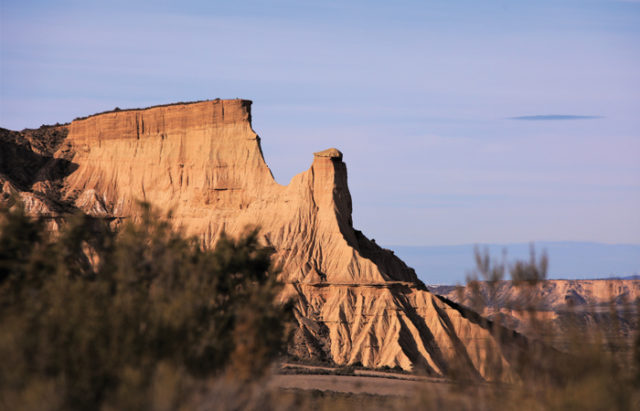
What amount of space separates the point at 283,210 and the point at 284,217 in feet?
3.51

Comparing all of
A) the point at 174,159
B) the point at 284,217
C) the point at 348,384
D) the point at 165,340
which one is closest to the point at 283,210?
the point at 284,217

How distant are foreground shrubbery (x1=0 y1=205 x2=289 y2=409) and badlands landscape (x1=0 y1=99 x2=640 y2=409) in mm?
17112

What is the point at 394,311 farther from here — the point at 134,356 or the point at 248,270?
the point at 134,356

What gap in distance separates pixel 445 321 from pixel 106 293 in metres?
54.0

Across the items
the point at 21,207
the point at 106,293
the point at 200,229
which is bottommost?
the point at 106,293

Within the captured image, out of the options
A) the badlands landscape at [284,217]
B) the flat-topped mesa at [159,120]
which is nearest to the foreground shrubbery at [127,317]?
the badlands landscape at [284,217]

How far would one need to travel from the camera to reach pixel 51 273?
38.4 meters

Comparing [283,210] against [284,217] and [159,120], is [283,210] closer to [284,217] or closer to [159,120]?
[284,217]

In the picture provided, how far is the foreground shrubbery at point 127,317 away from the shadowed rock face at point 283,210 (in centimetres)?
3447

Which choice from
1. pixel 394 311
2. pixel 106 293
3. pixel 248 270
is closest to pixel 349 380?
pixel 394 311

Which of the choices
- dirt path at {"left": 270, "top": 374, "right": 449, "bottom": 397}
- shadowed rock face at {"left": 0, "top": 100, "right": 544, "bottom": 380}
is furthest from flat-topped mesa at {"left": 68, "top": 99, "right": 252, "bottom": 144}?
dirt path at {"left": 270, "top": 374, "right": 449, "bottom": 397}

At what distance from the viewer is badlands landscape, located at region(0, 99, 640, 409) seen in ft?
257

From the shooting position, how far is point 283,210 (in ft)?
312

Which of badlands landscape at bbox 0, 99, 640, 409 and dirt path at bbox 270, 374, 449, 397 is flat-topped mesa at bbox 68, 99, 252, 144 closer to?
badlands landscape at bbox 0, 99, 640, 409
